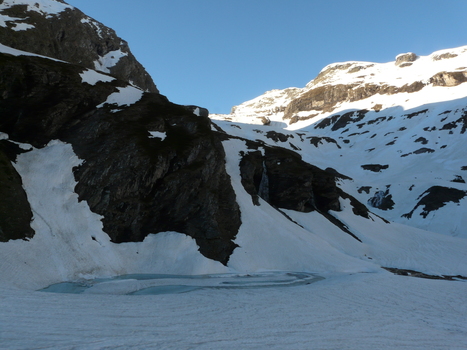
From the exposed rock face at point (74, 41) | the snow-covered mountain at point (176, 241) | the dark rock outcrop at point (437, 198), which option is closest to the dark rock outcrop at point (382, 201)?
the dark rock outcrop at point (437, 198)

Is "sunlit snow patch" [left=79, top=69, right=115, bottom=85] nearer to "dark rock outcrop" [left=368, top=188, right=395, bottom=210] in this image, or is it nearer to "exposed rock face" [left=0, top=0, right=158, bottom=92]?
"exposed rock face" [left=0, top=0, right=158, bottom=92]

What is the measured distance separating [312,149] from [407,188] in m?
61.5

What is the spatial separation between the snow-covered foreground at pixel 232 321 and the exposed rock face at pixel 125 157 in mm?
17649

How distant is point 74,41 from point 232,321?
109 m

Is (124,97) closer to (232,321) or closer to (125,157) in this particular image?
(125,157)

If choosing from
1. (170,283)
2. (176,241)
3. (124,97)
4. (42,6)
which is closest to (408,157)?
(124,97)

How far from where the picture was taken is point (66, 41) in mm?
98812

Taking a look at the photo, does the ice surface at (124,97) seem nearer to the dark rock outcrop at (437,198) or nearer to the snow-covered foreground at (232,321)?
the snow-covered foreground at (232,321)

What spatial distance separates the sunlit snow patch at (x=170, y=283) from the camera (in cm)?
2484

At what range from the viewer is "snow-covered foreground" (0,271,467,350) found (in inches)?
465

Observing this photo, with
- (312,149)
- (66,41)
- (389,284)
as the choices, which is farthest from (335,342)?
(312,149)

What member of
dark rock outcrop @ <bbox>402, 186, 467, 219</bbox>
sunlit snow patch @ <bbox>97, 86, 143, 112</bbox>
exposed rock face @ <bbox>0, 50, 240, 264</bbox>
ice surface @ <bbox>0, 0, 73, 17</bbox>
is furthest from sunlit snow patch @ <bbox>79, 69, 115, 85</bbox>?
dark rock outcrop @ <bbox>402, 186, 467, 219</bbox>

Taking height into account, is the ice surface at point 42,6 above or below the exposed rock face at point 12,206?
above

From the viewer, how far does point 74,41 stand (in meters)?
101
